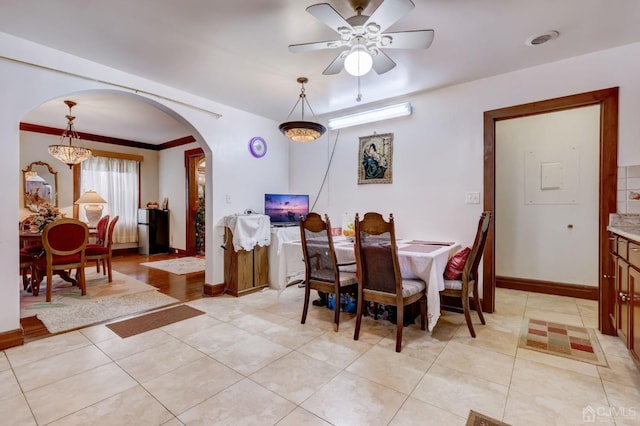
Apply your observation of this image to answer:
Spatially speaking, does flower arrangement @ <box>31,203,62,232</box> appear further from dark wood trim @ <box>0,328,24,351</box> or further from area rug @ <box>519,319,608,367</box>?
area rug @ <box>519,319,608,367</box>

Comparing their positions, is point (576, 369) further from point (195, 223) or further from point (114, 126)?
point (114, 126)

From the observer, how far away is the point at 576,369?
196 cm

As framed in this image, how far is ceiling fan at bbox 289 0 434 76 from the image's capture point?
1674 millimetres

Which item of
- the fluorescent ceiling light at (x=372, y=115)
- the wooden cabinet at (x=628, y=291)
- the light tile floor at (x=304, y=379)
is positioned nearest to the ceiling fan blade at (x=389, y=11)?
the fluorescent ceiling light at (x=372, y=115)

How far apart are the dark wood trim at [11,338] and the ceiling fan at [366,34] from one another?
9.86 feet

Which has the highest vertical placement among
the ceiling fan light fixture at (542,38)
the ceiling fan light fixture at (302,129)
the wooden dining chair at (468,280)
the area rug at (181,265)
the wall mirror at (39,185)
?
the ceiling fan light fixture at (542,38)

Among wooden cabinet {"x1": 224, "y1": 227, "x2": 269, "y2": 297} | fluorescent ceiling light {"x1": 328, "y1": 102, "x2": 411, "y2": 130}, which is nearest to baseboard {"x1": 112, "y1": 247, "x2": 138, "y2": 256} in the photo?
wooden cabinet {"x1": 224, "y1": 227, "x2": 269, "y2": 297}

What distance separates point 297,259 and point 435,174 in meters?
1.83

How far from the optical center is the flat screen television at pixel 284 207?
4277mm

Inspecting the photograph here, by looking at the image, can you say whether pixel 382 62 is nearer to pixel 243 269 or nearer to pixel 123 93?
pixel 123 93

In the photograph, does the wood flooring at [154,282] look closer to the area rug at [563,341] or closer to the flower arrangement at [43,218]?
the flower arrangement at [43,218]

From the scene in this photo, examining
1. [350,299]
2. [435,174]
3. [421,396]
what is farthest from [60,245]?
[435,174]

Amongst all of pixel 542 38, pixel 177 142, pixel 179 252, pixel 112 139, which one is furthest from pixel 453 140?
pixel 112 139

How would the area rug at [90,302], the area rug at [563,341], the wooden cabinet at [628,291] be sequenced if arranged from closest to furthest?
the wooden cabinet at [628,291] → the area rug at [563,341] → the area rug at [90,302]
